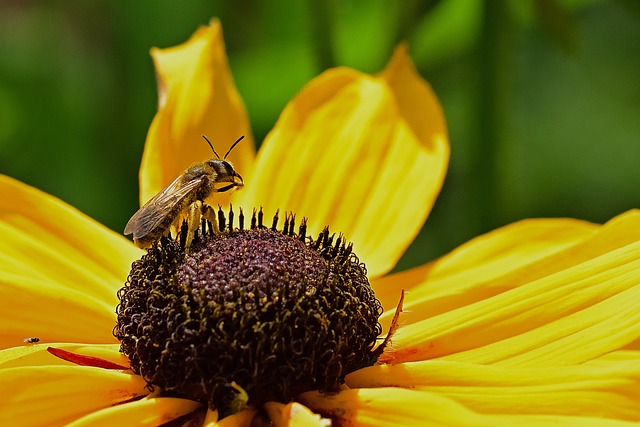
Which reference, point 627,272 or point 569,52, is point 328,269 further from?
point 569,52

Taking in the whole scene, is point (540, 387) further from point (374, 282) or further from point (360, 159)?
point (360, 159)

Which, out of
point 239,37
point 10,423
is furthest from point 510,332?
point 239,37

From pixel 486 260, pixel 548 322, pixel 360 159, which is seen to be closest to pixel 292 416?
pixel 548 322

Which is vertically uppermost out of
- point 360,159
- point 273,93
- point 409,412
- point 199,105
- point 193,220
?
point 273,93

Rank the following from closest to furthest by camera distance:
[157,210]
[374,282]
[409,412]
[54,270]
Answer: [409,412] < [157,210] < [54,270] < [374,282]

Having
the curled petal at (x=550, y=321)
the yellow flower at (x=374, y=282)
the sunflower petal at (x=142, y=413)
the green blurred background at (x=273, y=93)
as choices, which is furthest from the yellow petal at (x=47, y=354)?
the green blurred background at (x=273, y=93)

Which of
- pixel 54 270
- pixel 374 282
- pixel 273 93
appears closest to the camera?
pixel 54 270
